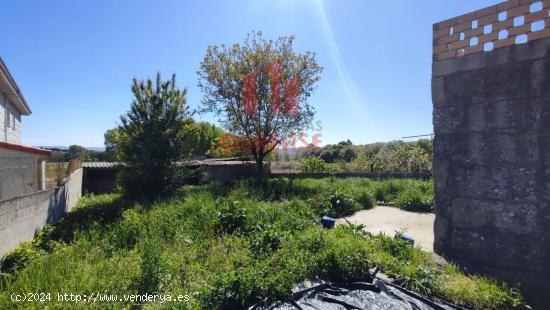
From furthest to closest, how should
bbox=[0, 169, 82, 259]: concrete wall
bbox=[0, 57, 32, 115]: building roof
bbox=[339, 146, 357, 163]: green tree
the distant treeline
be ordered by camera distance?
bbox=[339, 146, 357, 163]: green tree
the distant treeline
bbox=[0, 57, 32, 115]: building roof
bbox=[0, 169, 82, 259]: concrete wall

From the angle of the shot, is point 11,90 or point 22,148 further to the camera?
point 11,90

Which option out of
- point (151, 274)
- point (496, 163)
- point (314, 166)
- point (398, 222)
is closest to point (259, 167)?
point (314, 166)

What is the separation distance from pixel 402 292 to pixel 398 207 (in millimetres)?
5661

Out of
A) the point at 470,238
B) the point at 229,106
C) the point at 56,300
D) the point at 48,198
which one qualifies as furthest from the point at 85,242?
the point at 229,106

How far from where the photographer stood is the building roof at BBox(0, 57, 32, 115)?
829 cm

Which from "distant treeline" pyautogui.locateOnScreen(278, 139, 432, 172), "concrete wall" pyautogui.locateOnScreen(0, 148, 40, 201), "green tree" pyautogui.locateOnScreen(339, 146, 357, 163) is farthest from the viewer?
"green tree" pyautogui.locateOnScreen(339, 146, 357, 163)

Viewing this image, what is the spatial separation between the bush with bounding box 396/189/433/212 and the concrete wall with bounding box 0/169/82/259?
8700 millimetres

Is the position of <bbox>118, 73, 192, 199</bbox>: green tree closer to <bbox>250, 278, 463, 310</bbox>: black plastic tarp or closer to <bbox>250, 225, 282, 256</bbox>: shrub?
<bbox>250, 225, 282, 256</bbox>: shrub

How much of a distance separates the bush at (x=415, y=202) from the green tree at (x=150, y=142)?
24.5 feet

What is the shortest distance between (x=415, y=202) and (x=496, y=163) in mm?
4501

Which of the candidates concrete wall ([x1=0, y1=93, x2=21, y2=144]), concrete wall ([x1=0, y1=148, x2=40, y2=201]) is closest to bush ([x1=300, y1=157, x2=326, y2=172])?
concrete wall ([x1=0, y1=148, x2=40, y2=201])

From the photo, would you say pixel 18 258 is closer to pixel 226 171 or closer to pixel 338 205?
pixel 338 205

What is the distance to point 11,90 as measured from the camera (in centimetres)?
947

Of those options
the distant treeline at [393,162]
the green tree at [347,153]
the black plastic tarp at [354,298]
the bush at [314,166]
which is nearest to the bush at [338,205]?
the black plastic tarp at [354,298]
